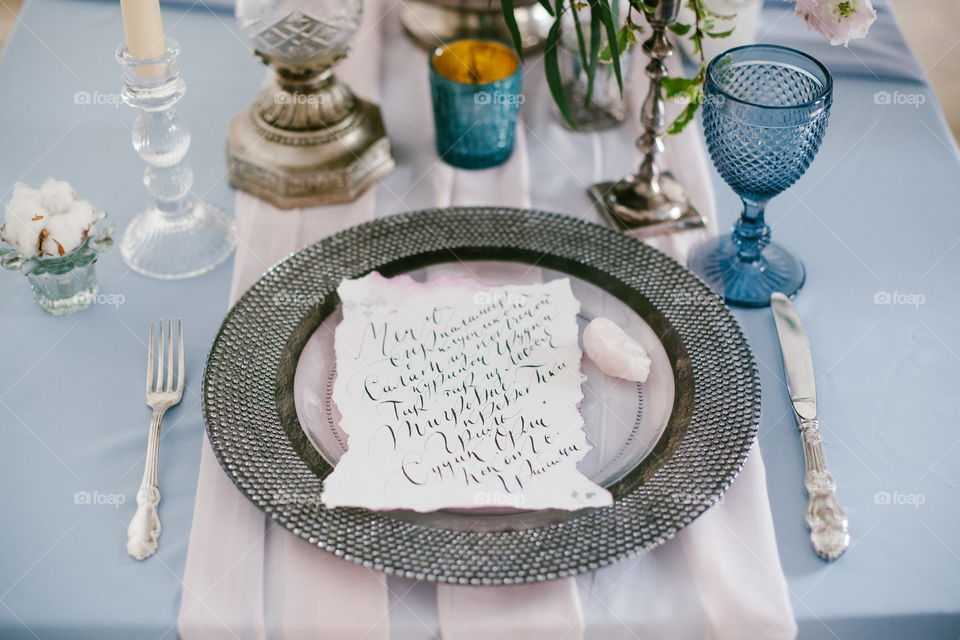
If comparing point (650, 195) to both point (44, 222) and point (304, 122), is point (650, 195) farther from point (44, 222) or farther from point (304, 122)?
point (44, 222)

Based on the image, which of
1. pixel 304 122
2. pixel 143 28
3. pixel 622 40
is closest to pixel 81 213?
pixel 143 28

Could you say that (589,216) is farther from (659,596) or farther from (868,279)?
(659,596)

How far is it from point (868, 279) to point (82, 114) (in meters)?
0.88

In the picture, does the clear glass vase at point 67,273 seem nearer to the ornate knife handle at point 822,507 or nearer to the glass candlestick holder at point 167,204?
the glass candlestick holder at point 167,204

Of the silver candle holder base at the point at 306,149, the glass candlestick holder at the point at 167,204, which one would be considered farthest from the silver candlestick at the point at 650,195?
the glass candlestick holder at the point at 167,204

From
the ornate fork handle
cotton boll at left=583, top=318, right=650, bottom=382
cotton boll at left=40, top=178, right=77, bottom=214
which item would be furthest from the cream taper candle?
cotton boll at left=583, top=318, right=650, bottom=382

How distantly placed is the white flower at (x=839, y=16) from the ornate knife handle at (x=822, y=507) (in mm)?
323

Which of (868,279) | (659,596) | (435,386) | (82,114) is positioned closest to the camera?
(659,596)

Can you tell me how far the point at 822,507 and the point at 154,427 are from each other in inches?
20.5

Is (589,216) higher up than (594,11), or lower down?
lower down

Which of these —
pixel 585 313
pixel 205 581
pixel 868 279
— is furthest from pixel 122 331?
pixel 868 279

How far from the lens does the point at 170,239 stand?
2.89 ft

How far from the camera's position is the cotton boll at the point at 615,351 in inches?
28.8

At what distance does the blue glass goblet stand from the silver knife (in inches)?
1.6
